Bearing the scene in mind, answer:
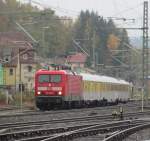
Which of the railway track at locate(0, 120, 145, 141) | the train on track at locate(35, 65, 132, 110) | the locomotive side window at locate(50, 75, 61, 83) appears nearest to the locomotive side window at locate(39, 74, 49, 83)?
the train on track at locate(35, 65, 132, 110)

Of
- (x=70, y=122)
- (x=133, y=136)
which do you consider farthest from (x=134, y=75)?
(x=133, y=136)

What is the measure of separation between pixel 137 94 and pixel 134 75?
11.0 metres

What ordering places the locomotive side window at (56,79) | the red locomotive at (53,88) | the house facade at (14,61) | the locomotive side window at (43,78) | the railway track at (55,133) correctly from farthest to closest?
the house facade at (14,61)
the locomotive side window at (43,78)
the locomotive side window at (56,79)
the red locomotive at (53,88)
the railway track at (55,133)

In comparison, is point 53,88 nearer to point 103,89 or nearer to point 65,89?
point 65,89

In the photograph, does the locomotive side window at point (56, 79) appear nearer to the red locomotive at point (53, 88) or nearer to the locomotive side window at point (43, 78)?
the red locomotive at point (53, 88)

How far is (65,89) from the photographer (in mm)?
39812

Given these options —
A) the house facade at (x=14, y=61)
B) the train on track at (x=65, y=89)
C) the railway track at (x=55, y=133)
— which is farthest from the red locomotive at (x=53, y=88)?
the house facade at (x=14, y=61)

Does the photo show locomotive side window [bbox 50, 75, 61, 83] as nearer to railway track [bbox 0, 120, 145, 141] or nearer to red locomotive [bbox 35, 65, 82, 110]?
red locomotive [bbox 35, 65, 82, 110]

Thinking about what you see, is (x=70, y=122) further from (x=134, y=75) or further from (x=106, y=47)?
(x=106, y=47)

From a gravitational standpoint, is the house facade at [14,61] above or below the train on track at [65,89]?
above

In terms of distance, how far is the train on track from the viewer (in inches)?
1554

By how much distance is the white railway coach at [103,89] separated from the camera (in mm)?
48062

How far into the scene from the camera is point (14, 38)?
85.5 metres

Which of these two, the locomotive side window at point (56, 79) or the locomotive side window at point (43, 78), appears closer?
the locomotive side window at point (56, 79)
